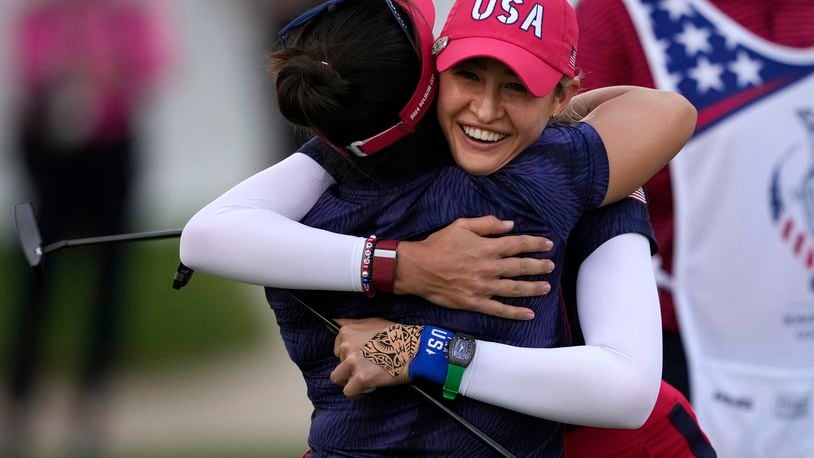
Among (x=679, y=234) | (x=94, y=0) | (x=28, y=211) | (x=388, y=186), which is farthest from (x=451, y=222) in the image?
(x=94, y=0)

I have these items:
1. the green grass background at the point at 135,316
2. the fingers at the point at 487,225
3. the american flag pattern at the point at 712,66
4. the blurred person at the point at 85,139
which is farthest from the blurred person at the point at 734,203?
the green grass background at the point at 135,316

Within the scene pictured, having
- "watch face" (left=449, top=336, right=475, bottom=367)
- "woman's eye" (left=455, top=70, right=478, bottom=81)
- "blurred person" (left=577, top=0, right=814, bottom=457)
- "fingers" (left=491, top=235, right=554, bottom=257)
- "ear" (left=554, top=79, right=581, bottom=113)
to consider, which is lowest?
"blurred person" (left=577, top=0, right=814, bottom=457)

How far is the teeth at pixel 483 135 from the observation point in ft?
6.53

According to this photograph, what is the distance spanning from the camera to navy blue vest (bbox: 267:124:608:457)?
6.55 feet

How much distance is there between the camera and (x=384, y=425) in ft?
6.62

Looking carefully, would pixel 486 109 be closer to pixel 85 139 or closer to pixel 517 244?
pixel 517 244

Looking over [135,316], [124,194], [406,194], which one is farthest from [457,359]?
[135,316]

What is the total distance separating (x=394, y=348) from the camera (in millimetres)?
1961

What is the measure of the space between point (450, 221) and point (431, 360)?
0.74 ft

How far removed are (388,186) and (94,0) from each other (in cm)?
328

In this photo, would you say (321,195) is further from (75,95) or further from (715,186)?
(75,95)

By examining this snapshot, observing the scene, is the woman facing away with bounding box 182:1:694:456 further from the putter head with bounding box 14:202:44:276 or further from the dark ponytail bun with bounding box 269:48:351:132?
the putter head with bounding box 14:202:44:276

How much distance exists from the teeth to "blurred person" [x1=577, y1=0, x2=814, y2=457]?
102cm

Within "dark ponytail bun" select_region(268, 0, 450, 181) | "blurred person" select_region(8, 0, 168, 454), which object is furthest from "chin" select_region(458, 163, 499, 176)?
"blurred person" select_region(8, 0, 168, 454)
